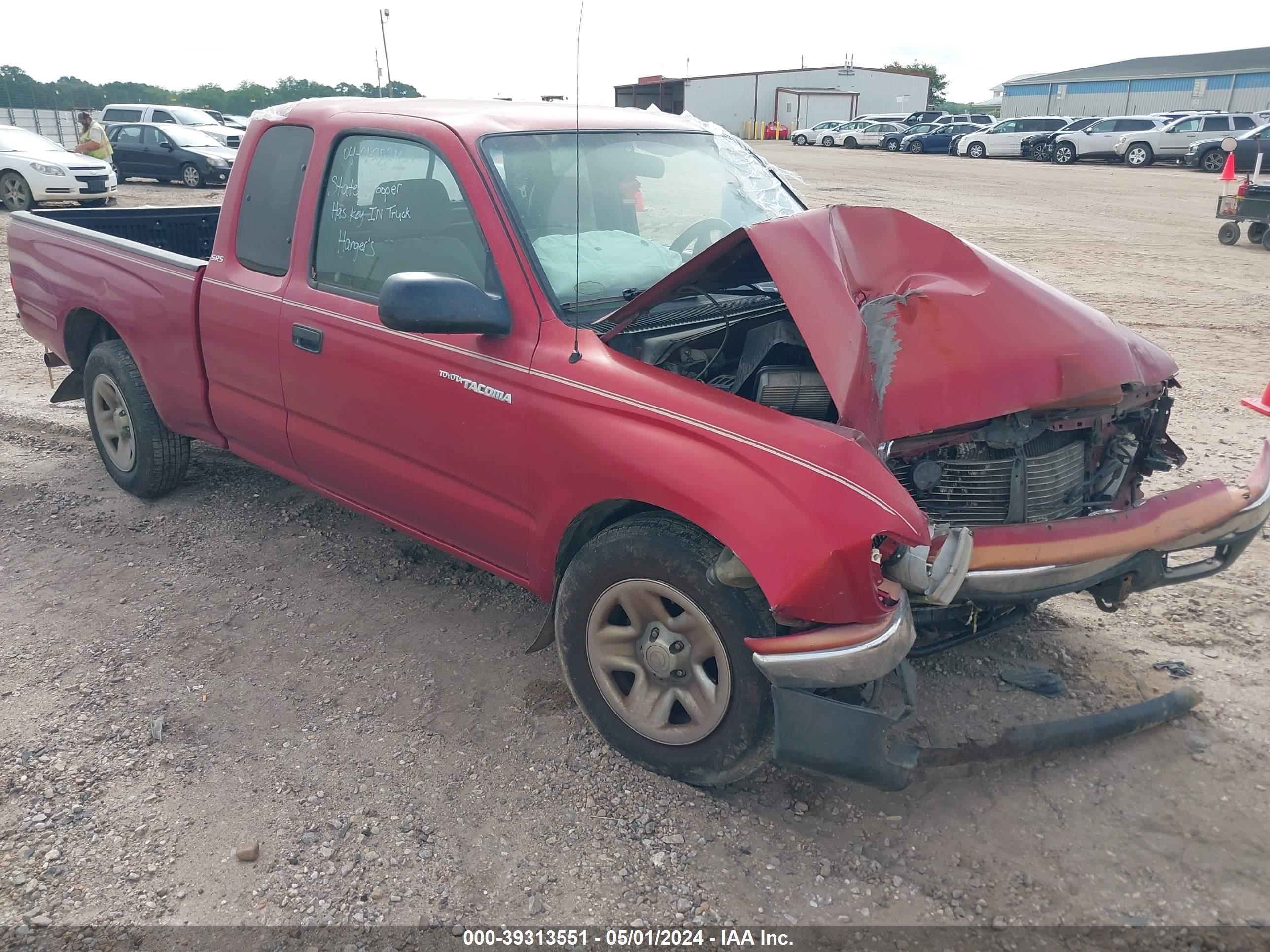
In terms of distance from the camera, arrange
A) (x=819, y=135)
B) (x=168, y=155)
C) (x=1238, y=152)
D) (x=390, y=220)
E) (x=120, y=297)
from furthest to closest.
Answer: (x=819, y=135) < (x=1238, y=152) < (x=168, y=155) < (x=120, y=297) < (x=390, y=220)

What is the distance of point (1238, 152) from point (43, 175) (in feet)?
80.9

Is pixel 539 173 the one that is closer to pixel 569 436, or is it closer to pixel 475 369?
pixel 475 369

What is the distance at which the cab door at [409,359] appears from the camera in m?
3.17

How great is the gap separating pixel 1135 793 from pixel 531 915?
74.0 inches

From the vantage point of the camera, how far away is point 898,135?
39.8 meters

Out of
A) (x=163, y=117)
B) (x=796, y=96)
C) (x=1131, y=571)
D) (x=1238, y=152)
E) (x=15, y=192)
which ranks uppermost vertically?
(x=796, y=96)

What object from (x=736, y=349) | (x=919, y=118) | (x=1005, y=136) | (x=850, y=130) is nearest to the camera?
(x=736, y=349)

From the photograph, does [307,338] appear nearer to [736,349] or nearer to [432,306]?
[432,306]

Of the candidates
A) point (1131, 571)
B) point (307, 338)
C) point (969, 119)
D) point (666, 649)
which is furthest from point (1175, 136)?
point (666, 649)

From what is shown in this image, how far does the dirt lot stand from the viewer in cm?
261

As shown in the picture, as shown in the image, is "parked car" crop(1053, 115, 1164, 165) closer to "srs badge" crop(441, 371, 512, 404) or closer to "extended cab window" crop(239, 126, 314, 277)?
"extended cab window" crop(239, 126, 314, 277)

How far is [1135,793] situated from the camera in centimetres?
298

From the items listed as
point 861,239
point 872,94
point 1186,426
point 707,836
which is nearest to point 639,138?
point 861,239

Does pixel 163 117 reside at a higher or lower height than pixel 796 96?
lower
